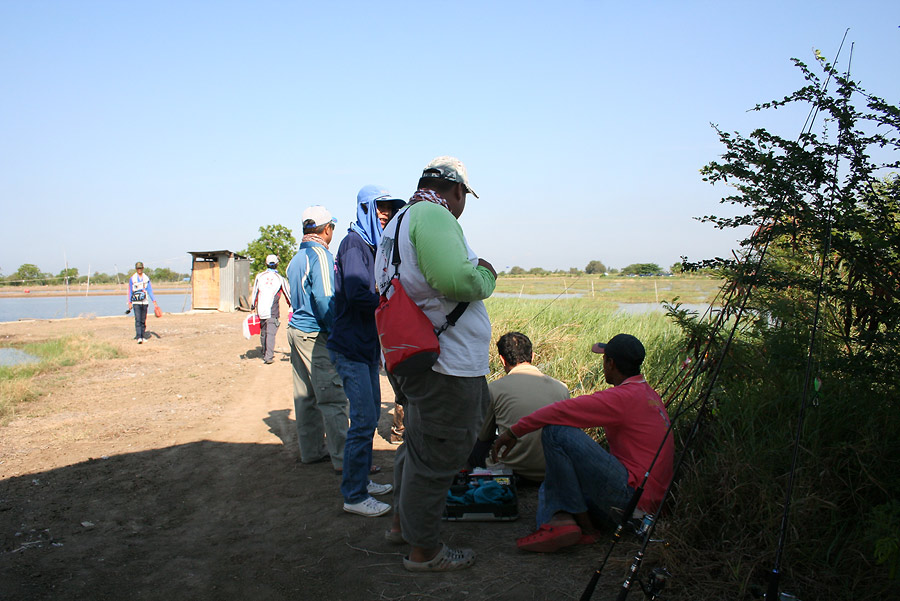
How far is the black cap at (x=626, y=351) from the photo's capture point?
2.90m

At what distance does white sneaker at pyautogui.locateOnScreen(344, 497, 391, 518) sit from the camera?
340 cm

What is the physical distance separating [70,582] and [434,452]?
1.82m

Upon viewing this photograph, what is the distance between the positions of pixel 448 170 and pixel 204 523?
254 cm

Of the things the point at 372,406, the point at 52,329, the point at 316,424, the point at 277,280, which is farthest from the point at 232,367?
the point at 52,329

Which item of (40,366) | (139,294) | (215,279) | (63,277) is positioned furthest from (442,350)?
(63,277)

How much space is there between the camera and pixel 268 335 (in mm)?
9469

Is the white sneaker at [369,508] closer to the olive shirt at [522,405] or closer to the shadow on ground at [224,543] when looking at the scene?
the shadow on ground at [224,543]

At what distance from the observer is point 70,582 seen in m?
2.68

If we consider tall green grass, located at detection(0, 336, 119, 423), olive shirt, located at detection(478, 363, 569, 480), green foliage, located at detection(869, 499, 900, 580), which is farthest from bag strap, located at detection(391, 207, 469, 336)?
tall green grass, located at detection(0, 336, 119, 423)

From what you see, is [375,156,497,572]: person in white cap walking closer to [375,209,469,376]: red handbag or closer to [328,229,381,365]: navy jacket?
[375,209,469,376]: red handbag

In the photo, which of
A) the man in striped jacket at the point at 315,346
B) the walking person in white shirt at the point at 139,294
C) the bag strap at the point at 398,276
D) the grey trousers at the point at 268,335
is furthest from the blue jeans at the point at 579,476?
the walking person in white shirt at the point at 139,294

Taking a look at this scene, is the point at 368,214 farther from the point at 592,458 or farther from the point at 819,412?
the point at 819,412

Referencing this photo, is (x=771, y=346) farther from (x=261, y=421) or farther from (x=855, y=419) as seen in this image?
(x=261, y=421)

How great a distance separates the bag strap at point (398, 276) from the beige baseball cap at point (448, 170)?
0.80 ft
